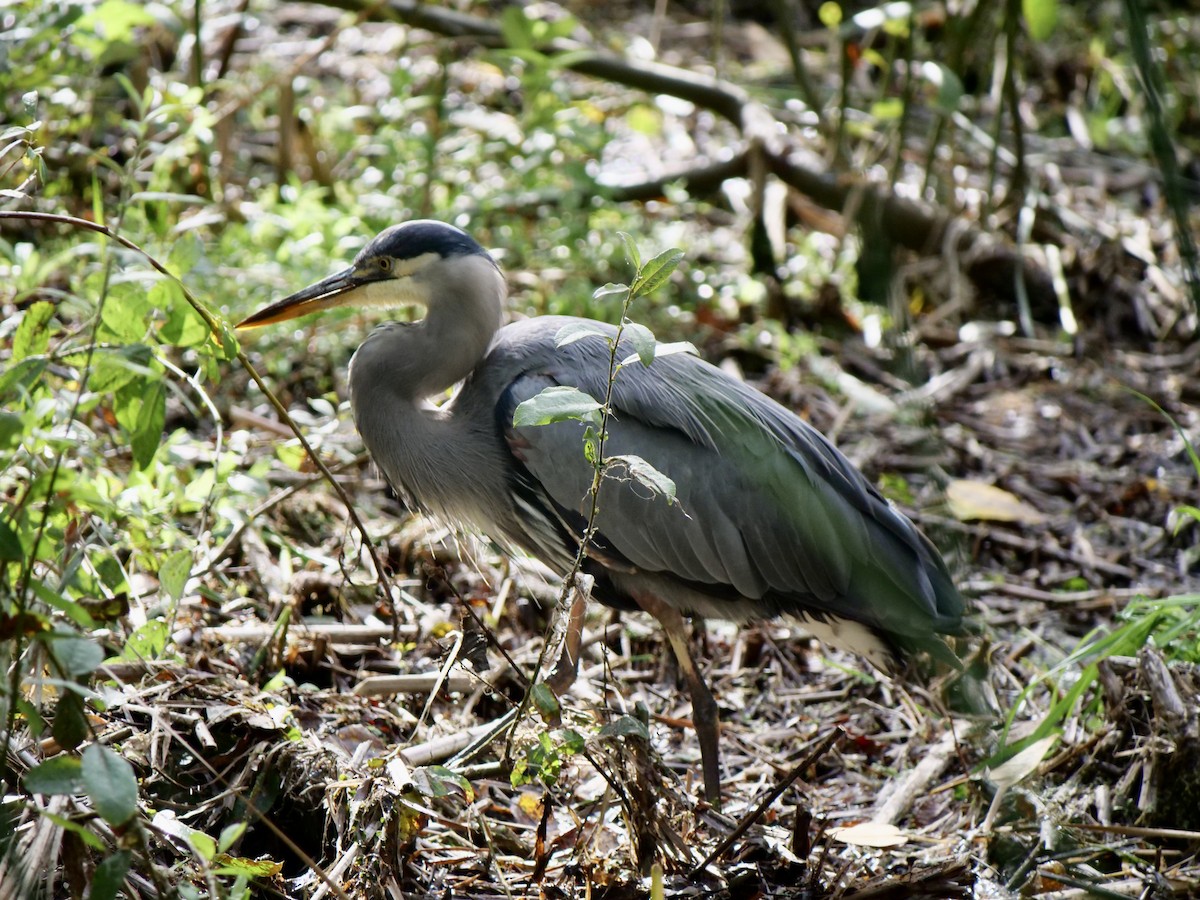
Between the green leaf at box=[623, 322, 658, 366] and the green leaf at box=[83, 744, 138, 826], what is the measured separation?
107 cm

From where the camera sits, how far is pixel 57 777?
1.84 meters

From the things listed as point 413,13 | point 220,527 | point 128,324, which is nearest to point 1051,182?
point 413,13

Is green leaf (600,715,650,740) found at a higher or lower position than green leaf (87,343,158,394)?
lower

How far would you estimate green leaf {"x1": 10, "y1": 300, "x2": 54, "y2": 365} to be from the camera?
7.87 feet

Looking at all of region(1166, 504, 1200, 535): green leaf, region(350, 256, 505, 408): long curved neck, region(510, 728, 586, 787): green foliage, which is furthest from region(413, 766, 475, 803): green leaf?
region(1166, 504, 1200, 535): green leaf

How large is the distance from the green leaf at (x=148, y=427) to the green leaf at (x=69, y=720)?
0.61 m

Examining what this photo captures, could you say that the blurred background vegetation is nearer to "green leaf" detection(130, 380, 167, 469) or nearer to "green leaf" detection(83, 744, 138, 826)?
"green leaf" detection(130, 380, 167, 469)

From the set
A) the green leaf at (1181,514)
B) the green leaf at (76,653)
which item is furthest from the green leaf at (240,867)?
the green leaf at (1181,514)

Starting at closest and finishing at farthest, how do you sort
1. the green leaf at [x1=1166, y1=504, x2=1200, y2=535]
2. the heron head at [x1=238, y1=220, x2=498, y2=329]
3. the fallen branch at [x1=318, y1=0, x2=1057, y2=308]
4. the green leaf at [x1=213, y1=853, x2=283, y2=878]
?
the green leaf at [x1=213, y1=853, x2=283, y2=878] < the green leaf at [x1=1166, y1=504, x2=1200, y2=535] < the heron head at [x1=238, y1=220, x2=498, y2=329] < the fallen branch at [x1=318, y1=0, x2=1057, y2=308]

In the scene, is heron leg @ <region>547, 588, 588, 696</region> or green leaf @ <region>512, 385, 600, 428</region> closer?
green leaf @ <region>512, 385, 600, 428</region>

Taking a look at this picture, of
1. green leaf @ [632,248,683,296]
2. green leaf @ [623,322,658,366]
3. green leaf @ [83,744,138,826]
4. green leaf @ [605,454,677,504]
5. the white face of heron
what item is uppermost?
green leaf @ [632,248,683,296]

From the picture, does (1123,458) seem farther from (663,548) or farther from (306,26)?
(306,26)

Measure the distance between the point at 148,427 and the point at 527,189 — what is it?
3870 mm

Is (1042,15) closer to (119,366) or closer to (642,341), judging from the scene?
(642,341)
